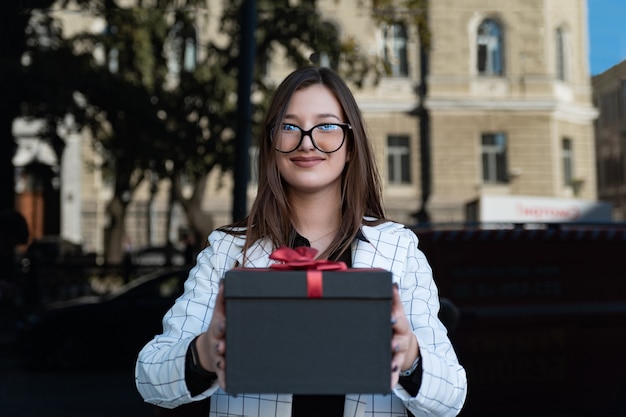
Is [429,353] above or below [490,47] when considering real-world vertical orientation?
below

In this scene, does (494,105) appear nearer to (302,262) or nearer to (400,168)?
(400,168)

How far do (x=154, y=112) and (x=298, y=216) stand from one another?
1306 centimetres

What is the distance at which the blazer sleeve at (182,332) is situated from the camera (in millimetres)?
1714

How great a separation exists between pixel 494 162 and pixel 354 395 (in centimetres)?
1701

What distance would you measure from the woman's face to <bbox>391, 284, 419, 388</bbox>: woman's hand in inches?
16.8

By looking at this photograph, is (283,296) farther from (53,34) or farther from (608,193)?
(53,34)

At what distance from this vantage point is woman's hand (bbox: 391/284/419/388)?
155 cm

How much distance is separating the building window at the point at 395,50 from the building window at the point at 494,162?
6.76 ft

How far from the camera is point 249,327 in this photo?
1510mm

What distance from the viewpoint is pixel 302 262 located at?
5.12 ft

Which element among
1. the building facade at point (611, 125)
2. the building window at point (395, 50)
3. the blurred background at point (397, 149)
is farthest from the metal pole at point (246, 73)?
the building window at point (395, 50)

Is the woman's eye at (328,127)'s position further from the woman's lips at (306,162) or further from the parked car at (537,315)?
Result: the parked car at (537,315)

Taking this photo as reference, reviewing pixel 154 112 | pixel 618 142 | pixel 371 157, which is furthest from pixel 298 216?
pixel 154 112

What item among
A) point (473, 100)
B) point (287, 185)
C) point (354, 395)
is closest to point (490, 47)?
point (473, 100)
